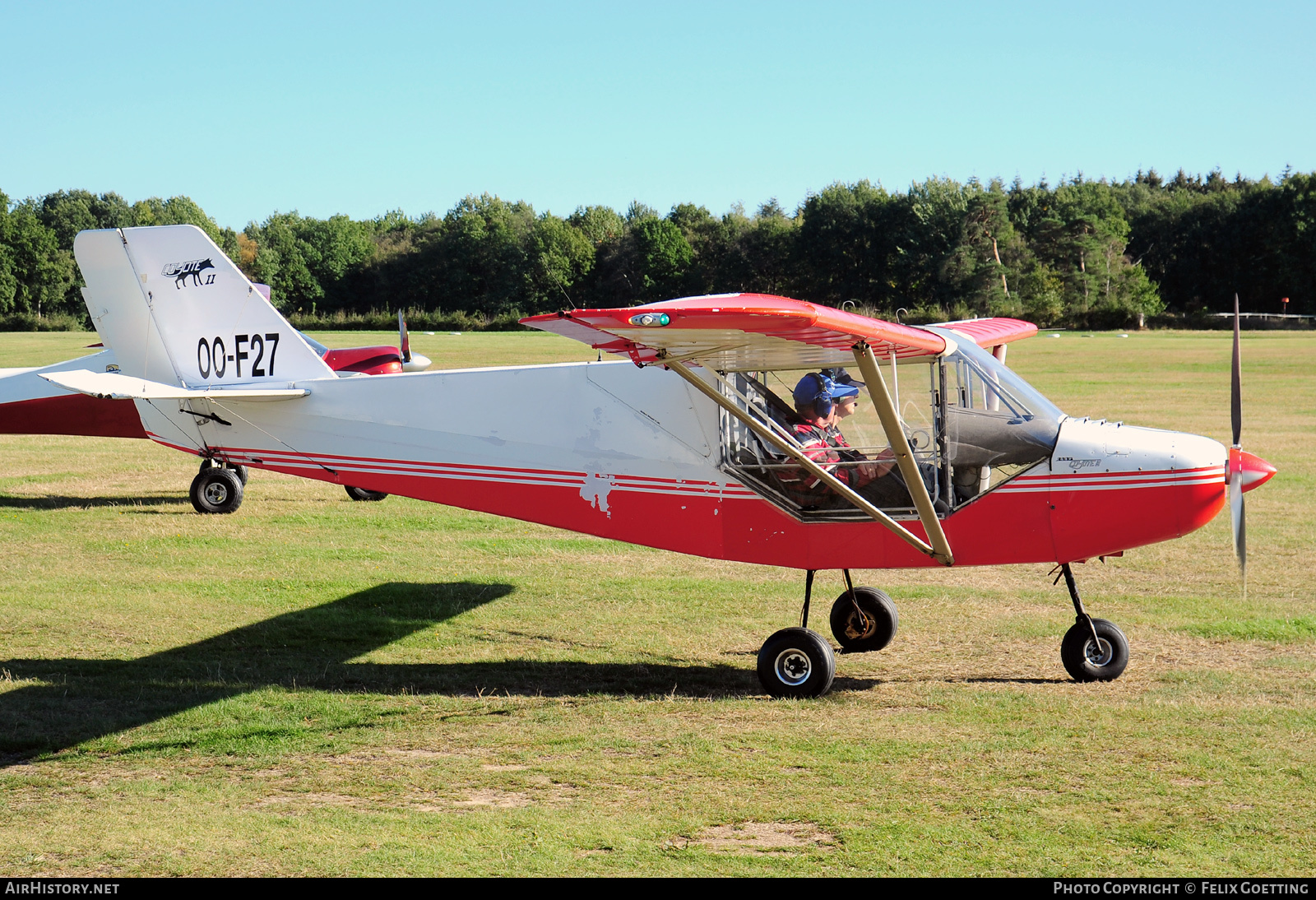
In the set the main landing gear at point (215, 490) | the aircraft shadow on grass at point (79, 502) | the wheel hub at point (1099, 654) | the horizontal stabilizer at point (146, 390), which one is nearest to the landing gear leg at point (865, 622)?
the wheel hub at point (1099, 654)

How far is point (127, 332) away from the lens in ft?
31.8

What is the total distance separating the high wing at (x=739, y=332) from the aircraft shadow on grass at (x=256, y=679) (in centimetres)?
212

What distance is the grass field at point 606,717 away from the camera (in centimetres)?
Answer: 463

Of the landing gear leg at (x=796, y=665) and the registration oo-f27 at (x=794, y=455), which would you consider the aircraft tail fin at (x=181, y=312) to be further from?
the landing gear leg at (x=796, y=665)

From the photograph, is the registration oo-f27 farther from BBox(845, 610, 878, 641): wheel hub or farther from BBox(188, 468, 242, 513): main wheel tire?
BBox(188, 468, 242, 513): main wheel tire

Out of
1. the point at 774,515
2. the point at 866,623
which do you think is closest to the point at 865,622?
the point at 866,623

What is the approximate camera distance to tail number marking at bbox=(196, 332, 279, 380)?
8812 mm

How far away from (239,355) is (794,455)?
5.04 m

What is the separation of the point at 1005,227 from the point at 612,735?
7307 cm

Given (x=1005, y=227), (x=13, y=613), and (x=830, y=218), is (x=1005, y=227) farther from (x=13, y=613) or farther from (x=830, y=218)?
(x=13, y=613)

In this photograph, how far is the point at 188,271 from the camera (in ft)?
31.0

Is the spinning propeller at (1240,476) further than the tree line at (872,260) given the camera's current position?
No

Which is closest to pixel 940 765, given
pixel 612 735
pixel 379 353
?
pixel 612 735

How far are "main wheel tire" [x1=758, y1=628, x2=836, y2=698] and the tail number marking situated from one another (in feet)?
15.1
